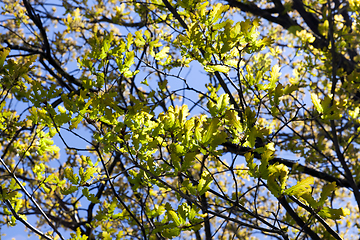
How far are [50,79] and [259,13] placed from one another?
137 inches

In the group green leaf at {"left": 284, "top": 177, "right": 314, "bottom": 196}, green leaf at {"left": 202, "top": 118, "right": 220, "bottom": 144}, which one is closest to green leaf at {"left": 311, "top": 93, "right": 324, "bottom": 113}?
green leaf at {"left": 284, "top": 177, "right": 314, "bottom": 196}

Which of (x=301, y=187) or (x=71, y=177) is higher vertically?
(x=71, y=177)

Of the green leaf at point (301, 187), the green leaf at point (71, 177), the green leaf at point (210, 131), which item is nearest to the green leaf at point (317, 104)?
the green leaf at point (301, 187)

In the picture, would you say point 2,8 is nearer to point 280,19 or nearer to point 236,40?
point 236,40

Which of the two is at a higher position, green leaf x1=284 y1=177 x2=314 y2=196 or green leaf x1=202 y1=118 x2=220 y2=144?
green leaf x1=202 y1=118 x2=220 y2=144

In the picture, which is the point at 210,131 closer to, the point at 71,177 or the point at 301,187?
the point at 301,187

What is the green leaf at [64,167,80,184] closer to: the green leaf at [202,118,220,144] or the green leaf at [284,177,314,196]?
the green leaf at [202,118,220,144]

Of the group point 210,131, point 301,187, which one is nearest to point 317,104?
point 301,187

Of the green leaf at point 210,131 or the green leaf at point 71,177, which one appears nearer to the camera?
the green leaf at point 210,131

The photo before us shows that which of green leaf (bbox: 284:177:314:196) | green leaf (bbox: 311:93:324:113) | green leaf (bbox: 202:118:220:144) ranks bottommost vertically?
green leaf (bbox: 284:177:314:196)

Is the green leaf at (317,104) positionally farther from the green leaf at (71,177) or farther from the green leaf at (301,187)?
the green leaf at (71,177)

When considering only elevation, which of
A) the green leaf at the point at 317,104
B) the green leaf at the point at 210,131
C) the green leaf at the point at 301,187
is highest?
the green leaf at the point at 317,104

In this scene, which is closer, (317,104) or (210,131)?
(210,131)

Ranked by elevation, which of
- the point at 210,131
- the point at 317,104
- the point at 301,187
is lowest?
the point at 301,187
